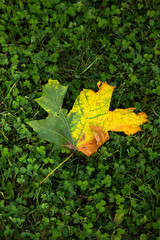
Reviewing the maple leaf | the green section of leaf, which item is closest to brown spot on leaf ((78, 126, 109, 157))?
the maple leaf

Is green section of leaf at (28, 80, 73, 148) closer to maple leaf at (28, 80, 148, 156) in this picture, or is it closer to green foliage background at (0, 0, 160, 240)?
maple leaf at (28, 80, 148, 156)

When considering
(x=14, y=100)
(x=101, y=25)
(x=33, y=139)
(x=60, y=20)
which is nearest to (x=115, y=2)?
(x=101, y=25)

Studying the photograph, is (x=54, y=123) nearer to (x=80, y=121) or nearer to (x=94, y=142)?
(x=80, y=121)

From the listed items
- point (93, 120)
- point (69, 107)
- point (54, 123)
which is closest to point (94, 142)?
point (93, 120)

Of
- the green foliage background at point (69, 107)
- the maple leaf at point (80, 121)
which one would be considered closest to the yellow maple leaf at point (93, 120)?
the maple leaf at point (80, 121)

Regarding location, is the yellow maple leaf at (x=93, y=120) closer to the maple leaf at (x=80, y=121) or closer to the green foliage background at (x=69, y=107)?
the maple leaf at (x=80, y=121)

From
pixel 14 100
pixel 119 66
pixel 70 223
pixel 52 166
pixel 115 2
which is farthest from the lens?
pixel 115 2

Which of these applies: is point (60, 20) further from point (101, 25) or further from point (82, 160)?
point (82, 160)
